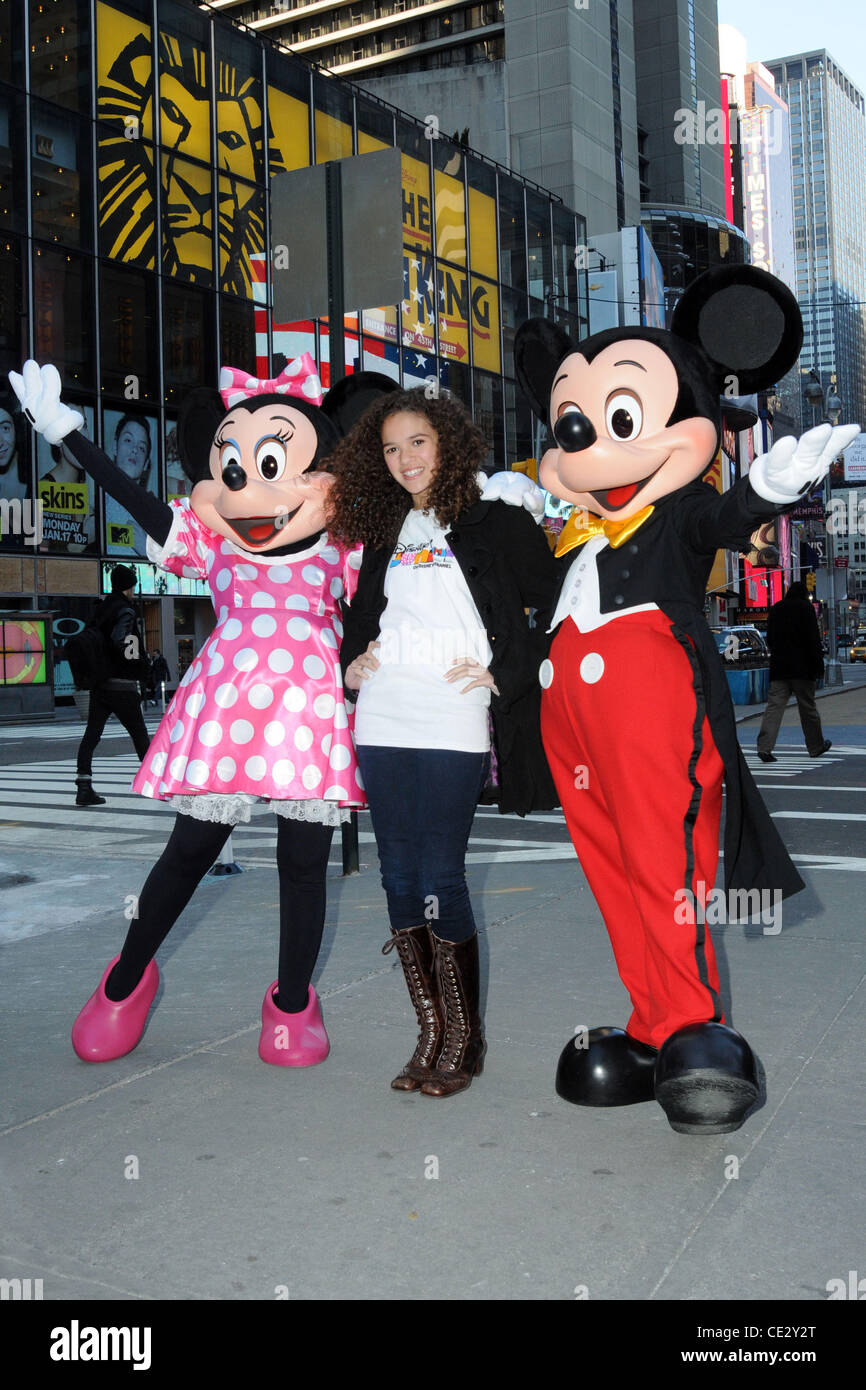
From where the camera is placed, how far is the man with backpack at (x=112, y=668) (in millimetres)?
9773

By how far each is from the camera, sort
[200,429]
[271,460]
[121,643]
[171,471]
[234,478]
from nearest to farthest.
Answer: [234,478] < [271,460] < [200,429] < [121,643] < [171,471]

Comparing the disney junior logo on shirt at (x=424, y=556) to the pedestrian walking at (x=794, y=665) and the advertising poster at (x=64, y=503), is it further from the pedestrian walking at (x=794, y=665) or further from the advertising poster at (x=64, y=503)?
the advertising poster at (x=64, y=503)

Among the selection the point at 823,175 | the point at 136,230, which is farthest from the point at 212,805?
the point at 823,175

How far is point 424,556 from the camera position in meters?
3.44

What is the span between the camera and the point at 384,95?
51594 millimetres

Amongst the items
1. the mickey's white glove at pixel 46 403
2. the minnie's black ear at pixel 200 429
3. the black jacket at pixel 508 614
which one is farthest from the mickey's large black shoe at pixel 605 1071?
the mickey's white glove at pixel 46 403

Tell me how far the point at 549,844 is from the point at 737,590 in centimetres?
7211

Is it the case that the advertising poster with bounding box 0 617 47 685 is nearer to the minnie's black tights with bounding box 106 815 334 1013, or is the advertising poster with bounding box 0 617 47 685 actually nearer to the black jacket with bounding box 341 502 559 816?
the minnie's black tights with bounding box 106 815 334 1013

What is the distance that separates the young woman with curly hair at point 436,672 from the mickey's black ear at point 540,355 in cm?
36

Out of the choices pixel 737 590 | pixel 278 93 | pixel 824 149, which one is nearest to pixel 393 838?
pixel 278 93

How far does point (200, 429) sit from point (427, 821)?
5.10 ft

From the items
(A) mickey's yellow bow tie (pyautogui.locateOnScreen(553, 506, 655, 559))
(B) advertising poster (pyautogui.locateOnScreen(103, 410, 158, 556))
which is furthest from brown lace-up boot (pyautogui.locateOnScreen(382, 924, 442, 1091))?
(B) advertising poster (pyautogui.locateOnScreen(103, 410, 158, 556))

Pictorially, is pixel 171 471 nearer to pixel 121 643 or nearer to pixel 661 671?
pixel 121 643

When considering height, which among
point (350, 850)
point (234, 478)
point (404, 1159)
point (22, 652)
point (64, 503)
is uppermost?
point (64, 503)
